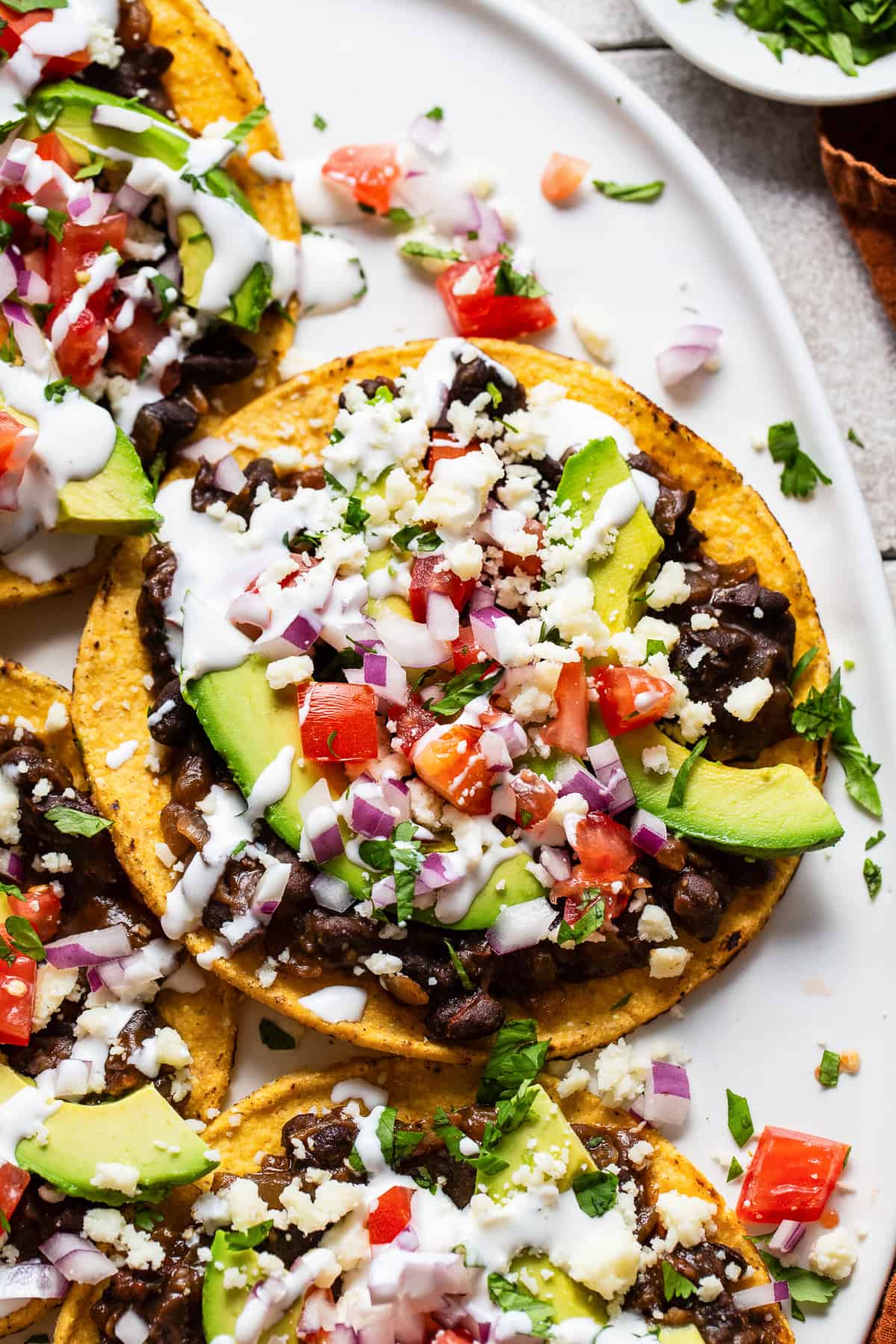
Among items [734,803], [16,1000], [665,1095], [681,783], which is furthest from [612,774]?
[16,1000]

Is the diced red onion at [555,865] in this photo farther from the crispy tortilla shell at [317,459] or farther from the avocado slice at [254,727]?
the avocado slice at [254,727]

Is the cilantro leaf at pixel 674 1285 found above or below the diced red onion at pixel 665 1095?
below

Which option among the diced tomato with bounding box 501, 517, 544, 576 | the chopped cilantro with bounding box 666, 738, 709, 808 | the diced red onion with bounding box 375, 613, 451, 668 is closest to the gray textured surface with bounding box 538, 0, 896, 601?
the chopped cilantro with bounding box 666, 738, 709, 808

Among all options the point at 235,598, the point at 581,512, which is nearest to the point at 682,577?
the point at 581,512

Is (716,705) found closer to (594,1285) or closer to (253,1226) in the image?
(594,1285)

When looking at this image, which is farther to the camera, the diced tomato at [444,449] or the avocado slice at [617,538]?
the diced tomato at [444,449]

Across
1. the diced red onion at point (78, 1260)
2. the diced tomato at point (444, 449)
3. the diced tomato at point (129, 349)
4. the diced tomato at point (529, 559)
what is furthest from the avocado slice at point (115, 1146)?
the diced tomato at point (129, 349)

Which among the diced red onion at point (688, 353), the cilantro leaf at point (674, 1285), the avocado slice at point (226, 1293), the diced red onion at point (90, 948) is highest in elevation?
the diced red onion at point (688, 353)
